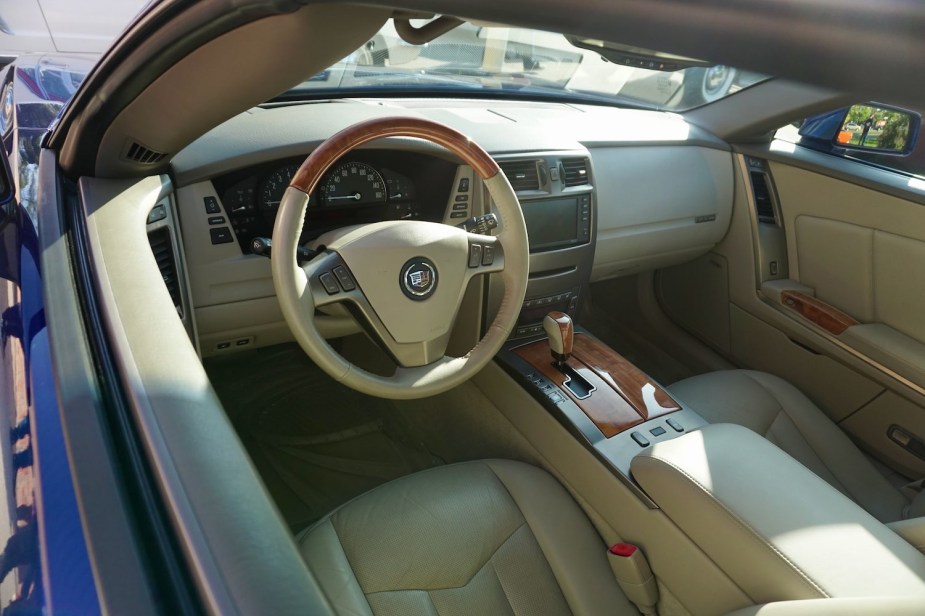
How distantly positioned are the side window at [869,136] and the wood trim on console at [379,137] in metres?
1.41

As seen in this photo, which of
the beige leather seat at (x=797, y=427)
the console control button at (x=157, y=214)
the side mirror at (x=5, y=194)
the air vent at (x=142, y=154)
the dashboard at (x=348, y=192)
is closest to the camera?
the side mirror at (x=5, y=194)

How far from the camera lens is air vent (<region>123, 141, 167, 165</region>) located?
1.24 meters

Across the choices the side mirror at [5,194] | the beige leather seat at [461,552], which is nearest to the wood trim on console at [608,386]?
the beige leather seat at [461,552]

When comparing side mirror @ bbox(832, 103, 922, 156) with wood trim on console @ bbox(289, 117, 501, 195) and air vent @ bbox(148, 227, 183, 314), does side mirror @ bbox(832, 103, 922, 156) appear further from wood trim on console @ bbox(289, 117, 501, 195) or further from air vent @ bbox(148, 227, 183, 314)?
air vent @ bbox(148, 227, 183, 314)

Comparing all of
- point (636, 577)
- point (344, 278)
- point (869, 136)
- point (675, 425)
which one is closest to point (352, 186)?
point (344, 278)

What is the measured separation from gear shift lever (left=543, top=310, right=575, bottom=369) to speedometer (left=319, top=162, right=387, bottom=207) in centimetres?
64

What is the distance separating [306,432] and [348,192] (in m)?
0.99

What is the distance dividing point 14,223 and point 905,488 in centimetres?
239

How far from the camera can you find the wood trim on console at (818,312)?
2281mm

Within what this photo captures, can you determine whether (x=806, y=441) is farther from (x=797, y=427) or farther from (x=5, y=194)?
(x=5, y=194)

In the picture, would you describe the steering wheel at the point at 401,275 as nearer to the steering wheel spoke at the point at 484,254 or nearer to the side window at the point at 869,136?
the steering wheel spoke at the point at 484,254

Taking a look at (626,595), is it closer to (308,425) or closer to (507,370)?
(507,370)

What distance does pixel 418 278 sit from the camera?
150cm

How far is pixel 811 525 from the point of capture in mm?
1208
